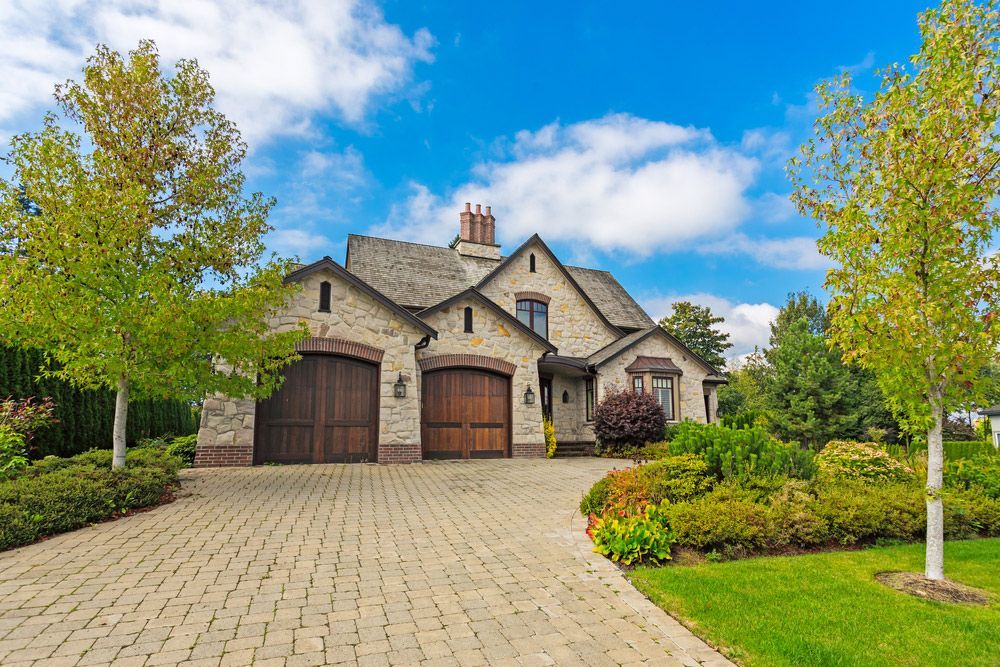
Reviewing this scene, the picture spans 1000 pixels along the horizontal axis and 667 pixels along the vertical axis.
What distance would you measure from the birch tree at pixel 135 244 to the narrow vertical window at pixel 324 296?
9.39 ft

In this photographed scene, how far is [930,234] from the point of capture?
176 inches

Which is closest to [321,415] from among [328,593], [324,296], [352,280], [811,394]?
[324,296]

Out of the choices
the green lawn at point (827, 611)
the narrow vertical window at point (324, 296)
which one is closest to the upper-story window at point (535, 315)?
the narrow vertical window at point (324, 296)

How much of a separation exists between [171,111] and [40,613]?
8.52 metres

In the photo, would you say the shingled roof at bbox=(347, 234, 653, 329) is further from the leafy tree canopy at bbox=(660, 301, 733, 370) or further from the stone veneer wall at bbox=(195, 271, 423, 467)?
the leafy tree canopy at bbox=(660, 301, 733, 370)

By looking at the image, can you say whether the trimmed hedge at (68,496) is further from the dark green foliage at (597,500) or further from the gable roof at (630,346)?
the gable roof at (630,346)

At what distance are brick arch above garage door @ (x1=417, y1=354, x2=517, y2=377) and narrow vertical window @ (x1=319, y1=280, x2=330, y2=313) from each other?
9.70ft

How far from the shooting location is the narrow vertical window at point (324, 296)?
12469mm

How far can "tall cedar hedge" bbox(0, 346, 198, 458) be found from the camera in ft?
34.2

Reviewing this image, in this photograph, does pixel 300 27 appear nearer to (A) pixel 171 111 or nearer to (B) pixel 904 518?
(A) pixel 171 111

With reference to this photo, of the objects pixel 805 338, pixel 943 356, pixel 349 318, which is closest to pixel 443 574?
pixel 943 356

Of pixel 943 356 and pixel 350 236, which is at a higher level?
pixel 350 236

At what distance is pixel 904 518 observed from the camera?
582 centimetres

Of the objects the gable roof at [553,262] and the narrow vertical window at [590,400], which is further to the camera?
the gable roof at [553,262]
